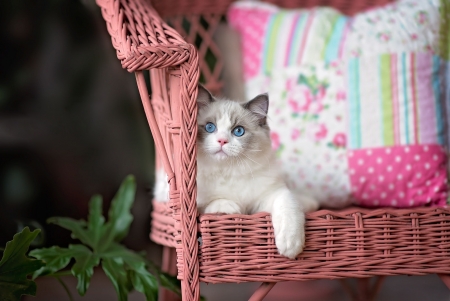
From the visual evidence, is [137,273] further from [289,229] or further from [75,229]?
[289,229]

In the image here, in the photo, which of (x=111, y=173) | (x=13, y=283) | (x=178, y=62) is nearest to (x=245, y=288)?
(x=111, y=173)

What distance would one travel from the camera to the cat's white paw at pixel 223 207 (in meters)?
1.03

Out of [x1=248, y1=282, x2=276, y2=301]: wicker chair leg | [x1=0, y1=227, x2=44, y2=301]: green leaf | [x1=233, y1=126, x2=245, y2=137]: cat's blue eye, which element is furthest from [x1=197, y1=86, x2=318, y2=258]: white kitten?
[x1=0, y1=227, x2=44, y2=301]: green leaf

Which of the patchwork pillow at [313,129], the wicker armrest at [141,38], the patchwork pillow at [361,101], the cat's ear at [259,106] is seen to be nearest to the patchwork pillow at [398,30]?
the patchwork pillow at [361,101]

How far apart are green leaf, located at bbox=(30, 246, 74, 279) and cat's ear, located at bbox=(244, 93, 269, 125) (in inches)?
25.7

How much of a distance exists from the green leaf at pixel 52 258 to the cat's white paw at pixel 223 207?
460mm

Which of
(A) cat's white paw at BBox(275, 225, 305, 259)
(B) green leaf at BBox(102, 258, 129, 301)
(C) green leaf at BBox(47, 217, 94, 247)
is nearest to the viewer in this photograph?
(A) cat's white paw at BBox(275, 225, 305, 259)

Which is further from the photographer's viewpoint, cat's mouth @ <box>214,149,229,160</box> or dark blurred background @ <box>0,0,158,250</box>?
dark blurred background @ <box>0,0,158,250</box>

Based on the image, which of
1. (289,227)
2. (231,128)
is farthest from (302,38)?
(289,227)

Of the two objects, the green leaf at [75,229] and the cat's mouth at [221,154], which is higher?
the cat's mouth at [221,154]

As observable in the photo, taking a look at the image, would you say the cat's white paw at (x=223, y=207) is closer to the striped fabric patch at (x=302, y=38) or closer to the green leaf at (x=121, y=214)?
the green leaf at (x=121, y=214)

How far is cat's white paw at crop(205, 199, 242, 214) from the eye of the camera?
3.39 ft

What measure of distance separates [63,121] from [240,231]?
133 cm

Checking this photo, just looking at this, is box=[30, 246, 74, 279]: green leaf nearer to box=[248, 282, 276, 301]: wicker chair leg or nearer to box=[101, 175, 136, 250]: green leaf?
box=[101, 175, 136, 250]: green leaf
